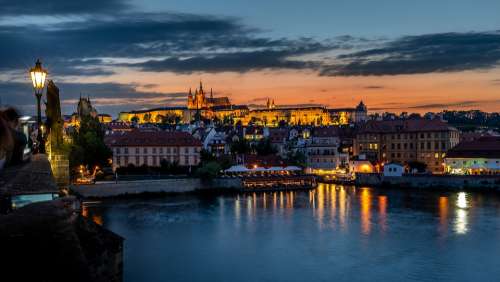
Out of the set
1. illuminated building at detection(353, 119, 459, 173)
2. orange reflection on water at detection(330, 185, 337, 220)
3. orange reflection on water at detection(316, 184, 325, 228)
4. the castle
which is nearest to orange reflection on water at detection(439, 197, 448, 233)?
orange reflection on water at detection(330, 185, 337, 220)

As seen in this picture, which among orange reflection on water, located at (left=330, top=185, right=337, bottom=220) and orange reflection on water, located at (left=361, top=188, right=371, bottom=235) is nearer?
orange reflection on water, located at (left=361, top=188, right=371, bottom=235)

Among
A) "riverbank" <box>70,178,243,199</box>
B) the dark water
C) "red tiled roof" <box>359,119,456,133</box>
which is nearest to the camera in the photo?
the dark water

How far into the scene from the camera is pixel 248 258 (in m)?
15.8

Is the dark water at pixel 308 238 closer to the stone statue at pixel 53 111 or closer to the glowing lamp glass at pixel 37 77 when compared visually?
the stone statue at pixel 53 111

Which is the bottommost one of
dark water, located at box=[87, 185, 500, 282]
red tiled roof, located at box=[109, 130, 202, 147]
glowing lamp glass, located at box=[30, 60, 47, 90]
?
dark water, located at box=[87, 185, 500, 282]

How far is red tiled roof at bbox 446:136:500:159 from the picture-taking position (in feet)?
119

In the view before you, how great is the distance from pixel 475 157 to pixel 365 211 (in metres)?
15.2

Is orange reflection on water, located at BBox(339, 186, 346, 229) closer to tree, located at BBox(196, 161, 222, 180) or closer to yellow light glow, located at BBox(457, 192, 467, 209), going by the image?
Answer: yellow light glow, located at BBox(457, 192, 467, 209)

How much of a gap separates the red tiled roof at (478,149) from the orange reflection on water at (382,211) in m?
9.88

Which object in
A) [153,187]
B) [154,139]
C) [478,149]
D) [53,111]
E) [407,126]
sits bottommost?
[153,187]

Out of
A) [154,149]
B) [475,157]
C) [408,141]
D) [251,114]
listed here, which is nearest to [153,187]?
[154,149]

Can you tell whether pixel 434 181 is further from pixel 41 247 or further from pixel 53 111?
pixel 41 247

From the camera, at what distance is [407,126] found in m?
44.0

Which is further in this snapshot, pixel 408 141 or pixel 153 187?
pixel 408 141
